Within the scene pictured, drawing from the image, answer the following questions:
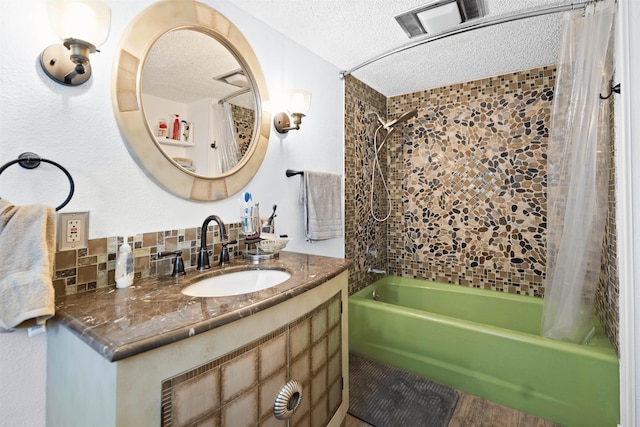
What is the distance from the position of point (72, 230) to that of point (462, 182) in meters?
2.76

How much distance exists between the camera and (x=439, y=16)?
5.61 ft

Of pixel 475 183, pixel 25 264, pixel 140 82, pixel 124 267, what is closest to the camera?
pixel 25 264

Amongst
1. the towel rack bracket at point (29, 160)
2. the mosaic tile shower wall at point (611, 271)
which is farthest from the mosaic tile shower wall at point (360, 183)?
the towel rack bracket at point (29, 160)

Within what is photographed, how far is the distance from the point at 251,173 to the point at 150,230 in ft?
1.97

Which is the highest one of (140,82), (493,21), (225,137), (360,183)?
(493,21)

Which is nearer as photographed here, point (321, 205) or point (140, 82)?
point (140, 82)

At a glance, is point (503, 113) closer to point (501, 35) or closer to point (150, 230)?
point (501, 35)

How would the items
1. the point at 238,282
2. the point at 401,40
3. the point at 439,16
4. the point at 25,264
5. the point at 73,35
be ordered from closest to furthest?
the point at 25,264
the point at 73,35
the point at 238,282
the point at 439,16
the point at 401,40

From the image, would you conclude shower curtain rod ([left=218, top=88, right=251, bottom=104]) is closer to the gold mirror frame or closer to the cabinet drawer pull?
the gold mirror frame

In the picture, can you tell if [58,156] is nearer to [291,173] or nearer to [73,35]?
[73,35]

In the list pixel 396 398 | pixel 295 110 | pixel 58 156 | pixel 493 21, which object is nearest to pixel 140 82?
pixel 58 156

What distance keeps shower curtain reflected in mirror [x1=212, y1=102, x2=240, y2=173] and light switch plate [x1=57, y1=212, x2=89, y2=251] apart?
61 cm

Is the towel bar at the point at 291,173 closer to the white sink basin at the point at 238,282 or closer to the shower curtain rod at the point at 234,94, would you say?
the shower curtain rod at the point at 234,94

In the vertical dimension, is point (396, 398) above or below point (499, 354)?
below
